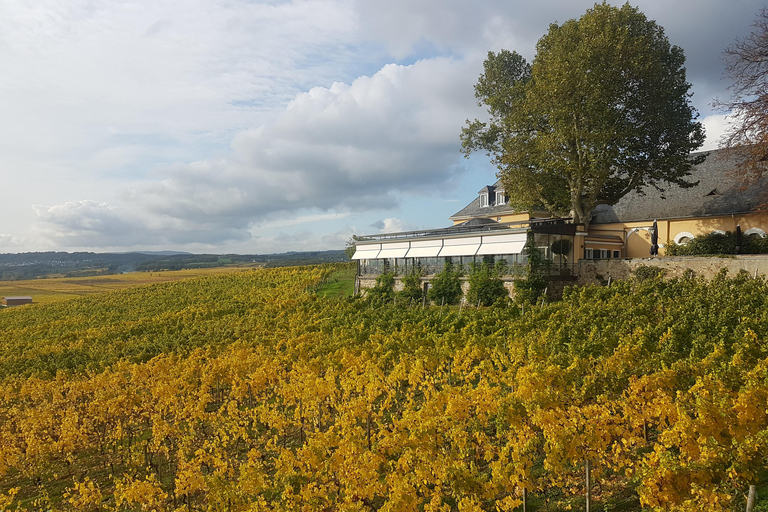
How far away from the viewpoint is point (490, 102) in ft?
115

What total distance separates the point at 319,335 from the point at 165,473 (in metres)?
10.1

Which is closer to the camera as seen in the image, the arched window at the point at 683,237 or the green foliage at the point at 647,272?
the green foliage at the point at 647,272

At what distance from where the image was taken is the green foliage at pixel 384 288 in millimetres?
34688

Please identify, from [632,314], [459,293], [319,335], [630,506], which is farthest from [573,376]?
[459,293]

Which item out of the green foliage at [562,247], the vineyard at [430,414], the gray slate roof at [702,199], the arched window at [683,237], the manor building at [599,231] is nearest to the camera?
the vineyard at [430,414]

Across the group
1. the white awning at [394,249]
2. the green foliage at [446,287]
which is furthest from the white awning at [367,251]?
the green foliage at [446,287]

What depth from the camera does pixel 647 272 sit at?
26797 mm

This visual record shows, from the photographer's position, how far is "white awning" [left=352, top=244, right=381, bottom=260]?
3807 centimetres

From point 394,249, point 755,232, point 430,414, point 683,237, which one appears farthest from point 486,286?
point 430,414

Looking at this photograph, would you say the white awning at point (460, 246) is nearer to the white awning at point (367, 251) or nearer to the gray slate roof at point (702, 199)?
the white awning at point (367, 251)

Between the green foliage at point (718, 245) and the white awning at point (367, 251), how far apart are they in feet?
61.8

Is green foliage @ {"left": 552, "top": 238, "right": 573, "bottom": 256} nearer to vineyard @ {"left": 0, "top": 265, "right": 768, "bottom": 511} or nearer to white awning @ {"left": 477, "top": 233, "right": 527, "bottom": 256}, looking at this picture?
white awning @ {"left": 477, "top": 233, "right": 527, "bottom": 256}

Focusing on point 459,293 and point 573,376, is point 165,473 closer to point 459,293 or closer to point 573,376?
point 573,376

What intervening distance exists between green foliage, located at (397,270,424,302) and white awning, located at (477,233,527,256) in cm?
503
